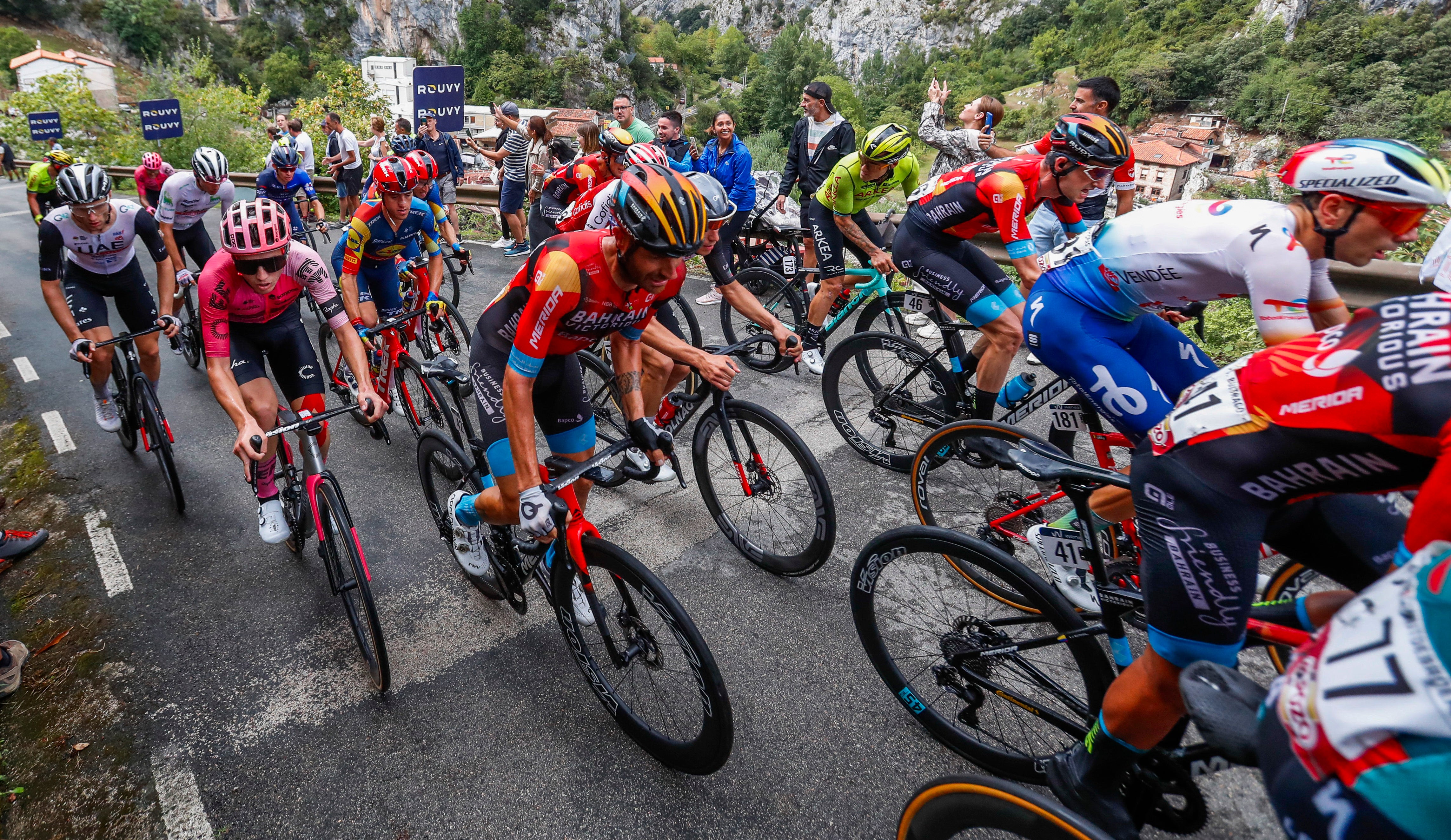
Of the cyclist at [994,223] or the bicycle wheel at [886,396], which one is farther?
the bicycle wheel at [886,396]

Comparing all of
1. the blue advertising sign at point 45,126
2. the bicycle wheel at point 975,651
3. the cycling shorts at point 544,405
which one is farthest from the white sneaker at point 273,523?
the blue advertising sign at point 45,126

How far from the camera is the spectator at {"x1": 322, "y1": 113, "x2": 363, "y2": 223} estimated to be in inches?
503

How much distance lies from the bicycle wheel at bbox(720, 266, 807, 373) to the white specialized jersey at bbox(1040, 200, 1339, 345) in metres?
3.42

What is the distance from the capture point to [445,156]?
12.3 metres

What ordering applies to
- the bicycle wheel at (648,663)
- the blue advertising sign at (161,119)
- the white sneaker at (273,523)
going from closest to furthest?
the bicycle wheel at (648,663)
the white sneaker at (273,523)
the blue advertising sign at (161,119)

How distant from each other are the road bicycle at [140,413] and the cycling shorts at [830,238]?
173 inches

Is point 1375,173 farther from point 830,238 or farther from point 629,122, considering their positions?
point 629,122

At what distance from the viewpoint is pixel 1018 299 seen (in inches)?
180

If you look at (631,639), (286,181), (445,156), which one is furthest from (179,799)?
(445,156)

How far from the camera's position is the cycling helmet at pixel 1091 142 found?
12.8 ft

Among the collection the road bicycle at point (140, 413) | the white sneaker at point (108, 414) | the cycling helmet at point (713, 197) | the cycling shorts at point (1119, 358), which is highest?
the cycling helmet at point (713, 197)

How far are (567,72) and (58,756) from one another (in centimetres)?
11479

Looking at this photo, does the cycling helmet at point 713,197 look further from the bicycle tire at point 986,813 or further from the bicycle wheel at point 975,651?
the bicycle tire at point 986,813

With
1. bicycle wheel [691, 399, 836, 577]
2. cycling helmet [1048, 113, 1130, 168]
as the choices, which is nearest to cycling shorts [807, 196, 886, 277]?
cycling helmet [1048, 113, 1130, 168]
